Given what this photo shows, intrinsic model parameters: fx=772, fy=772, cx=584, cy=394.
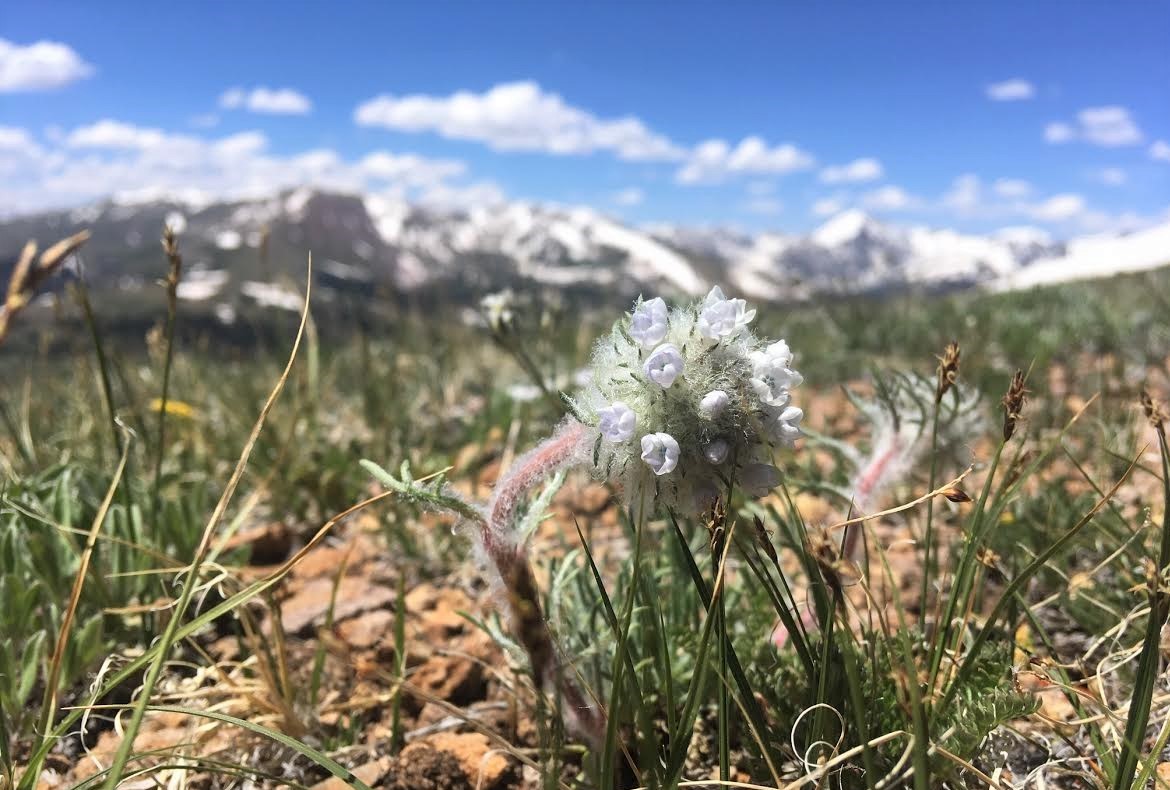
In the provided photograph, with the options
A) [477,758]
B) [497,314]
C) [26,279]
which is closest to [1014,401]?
[477,758]

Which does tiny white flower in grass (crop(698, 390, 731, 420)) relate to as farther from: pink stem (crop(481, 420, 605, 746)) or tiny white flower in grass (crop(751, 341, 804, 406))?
pink stem (crop(481, 420, 605, 746))

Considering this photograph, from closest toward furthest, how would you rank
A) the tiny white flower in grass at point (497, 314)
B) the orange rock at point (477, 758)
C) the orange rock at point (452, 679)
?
the orange rock at point (477, 758) → the orange rock at point (452, 679) → the tiny white flower in grass at point (497, 314)

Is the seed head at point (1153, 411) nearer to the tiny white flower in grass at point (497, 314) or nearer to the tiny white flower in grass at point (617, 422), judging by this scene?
the tiny white flower in grass at point (617, 422)

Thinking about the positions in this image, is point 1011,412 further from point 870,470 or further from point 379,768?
point 379,768

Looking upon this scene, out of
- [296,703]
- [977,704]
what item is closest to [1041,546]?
[977,704]

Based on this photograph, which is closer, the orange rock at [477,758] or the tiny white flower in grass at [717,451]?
the tiny white flower in grass at [717,451]

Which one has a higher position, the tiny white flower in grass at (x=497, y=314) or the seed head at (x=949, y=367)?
the tiny white flower in grass at (x=497, y=314)

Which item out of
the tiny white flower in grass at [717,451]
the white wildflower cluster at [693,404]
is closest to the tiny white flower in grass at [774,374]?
the white wildflower cluster at [693,404]
